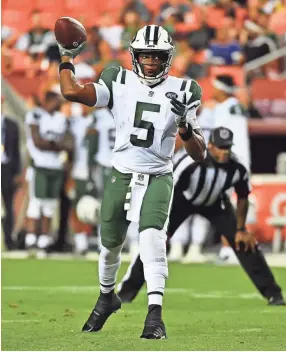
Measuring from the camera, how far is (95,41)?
1711cm

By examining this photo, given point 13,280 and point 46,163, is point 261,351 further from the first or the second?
point 46,163

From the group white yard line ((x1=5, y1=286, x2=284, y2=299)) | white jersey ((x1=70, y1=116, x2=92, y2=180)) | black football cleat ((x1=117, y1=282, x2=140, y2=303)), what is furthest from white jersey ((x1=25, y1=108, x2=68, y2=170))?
black football cleat ((x1=117, y1=282, x2=140, y2=303))

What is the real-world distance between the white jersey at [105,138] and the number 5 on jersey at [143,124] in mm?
6320

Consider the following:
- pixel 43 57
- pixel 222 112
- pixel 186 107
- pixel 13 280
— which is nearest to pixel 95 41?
pixel 43 57

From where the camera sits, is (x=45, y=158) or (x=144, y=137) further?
(x=45, y=158)

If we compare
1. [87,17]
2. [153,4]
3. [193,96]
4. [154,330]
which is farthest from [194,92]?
[87,17]

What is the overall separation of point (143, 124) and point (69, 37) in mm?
641

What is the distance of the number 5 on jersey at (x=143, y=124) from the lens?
6.73m

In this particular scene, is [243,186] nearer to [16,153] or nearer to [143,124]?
[143,124]

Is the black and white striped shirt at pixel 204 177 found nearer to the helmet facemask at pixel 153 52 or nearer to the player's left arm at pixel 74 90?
the helmet facemask at pixel 153 52

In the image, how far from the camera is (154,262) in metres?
6.56

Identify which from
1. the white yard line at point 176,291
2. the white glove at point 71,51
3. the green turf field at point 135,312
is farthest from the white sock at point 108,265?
the white yard line at point 176,291

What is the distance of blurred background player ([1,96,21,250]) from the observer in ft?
45.4

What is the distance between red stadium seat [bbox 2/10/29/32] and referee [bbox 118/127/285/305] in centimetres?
921
